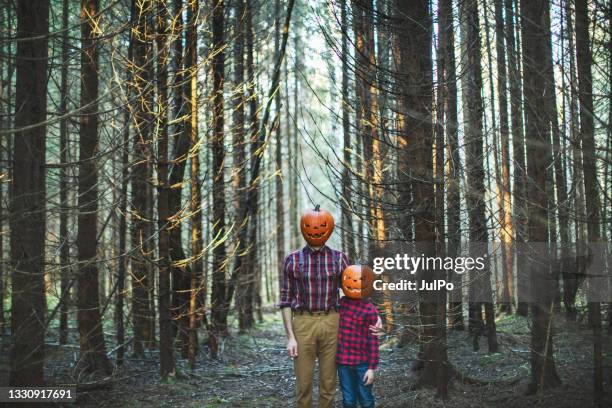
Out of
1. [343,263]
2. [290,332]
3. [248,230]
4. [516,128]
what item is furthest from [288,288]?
[248,230]

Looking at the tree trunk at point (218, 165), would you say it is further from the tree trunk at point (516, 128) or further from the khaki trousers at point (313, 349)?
the khaki trousers at point (313, 349)

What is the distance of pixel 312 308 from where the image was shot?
478 cm

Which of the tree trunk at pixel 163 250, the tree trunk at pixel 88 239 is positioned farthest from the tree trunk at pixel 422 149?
the tree trunk at pixel 88 239

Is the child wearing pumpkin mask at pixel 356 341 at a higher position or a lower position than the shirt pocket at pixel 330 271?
lower

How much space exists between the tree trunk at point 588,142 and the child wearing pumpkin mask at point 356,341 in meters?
2.21

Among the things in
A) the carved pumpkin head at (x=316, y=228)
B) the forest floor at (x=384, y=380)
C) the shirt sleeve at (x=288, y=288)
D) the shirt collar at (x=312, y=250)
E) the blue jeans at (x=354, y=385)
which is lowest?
the forest floor at (x=384, y=380)

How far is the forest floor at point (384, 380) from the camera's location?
253 inches

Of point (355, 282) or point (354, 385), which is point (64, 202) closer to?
point (355, 282)

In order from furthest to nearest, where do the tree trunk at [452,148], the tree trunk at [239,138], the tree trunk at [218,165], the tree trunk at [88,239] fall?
the tree trunk at [239,138], the tree trunk at [218,165], the tree trunk at [88,239], the tree trunk at [452,148]

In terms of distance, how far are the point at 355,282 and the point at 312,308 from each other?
0.43m

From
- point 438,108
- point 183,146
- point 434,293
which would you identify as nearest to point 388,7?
point 438,108

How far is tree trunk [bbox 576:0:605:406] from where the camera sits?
5.09 metres

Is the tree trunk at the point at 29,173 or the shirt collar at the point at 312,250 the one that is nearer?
Answer: the shirt collar at the point at 312,250

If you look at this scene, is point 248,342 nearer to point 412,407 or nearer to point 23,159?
point 412,407
